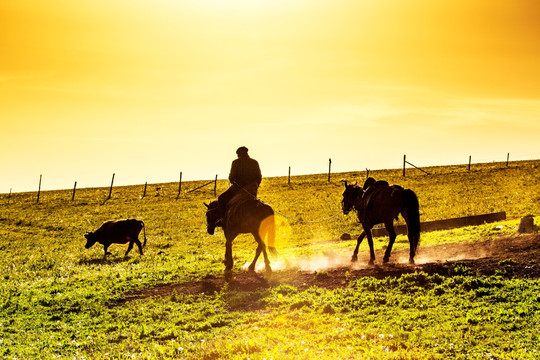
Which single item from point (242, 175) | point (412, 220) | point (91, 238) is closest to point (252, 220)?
point (242, 175)

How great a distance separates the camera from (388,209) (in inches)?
693

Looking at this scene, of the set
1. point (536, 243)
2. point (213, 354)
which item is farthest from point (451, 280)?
point (213, 354)

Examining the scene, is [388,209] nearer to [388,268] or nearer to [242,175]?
[388,268]

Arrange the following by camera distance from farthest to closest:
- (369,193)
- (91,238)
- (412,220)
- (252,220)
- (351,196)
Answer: (91,238) → (351,196) → (369,193) → (252,220) → (412,220)

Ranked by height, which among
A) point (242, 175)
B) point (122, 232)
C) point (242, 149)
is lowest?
point (122, 232)

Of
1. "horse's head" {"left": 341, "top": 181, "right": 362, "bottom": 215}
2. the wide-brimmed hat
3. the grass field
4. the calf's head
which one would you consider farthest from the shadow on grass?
"horse's head" {"left": 341, "top": 181, "right": 362, "bottom": 215}

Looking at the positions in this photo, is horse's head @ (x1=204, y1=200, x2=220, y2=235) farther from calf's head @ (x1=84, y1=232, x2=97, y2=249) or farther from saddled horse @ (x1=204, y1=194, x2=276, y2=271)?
calf's head @ (x1=84, y1=232, x2=97, y2=249)

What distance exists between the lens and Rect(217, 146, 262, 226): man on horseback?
719 inches

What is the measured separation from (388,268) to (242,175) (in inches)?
236

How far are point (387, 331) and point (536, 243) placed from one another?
341 inches

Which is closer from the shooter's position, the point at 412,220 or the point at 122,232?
the point at 412,220

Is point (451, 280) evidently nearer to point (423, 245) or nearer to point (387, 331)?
point (387, 331)

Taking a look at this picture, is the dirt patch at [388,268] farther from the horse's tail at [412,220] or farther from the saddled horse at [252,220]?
the saddled horse at [252,220]

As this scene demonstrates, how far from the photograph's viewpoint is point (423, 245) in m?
21.8
